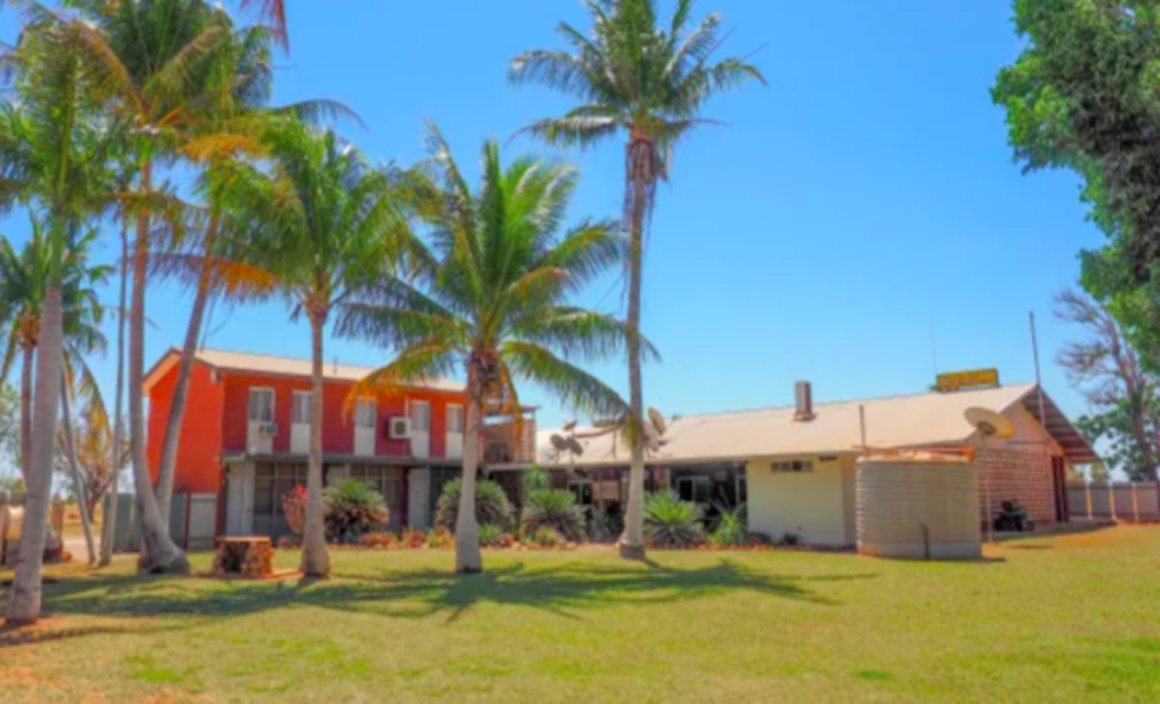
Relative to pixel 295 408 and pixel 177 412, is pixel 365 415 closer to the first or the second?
pixel 295 408

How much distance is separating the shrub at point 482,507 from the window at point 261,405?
6.28 metres

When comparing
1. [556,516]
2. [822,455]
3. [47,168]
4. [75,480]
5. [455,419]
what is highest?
[47,168]

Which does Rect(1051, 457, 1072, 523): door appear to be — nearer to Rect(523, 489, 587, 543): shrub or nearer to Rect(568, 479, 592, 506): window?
Rect(568, 479, 592, 506): window

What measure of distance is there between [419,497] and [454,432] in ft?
8.61

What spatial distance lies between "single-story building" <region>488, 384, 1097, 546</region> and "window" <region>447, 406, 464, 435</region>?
3458mm

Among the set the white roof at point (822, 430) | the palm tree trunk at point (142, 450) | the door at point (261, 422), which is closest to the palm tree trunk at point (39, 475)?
the palm tree trunk at point (142, 450)

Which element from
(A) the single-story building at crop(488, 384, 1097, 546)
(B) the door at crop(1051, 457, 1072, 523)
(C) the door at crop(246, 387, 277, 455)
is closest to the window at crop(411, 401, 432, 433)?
(A) the single-story building at crop(488, 384, 1097, 546)

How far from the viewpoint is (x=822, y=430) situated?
25.7 meters

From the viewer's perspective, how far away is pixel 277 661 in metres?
8.12

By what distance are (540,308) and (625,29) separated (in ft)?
23.3

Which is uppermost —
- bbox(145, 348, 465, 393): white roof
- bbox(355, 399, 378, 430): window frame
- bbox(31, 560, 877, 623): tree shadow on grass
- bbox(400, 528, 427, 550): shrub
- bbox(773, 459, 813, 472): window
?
bbox(145, 348, 465, 393): white roof

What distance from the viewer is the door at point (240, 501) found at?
2814cm

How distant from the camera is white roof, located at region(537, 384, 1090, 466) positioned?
77.4 feet

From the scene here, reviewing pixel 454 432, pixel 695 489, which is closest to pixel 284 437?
pixel 454 432
